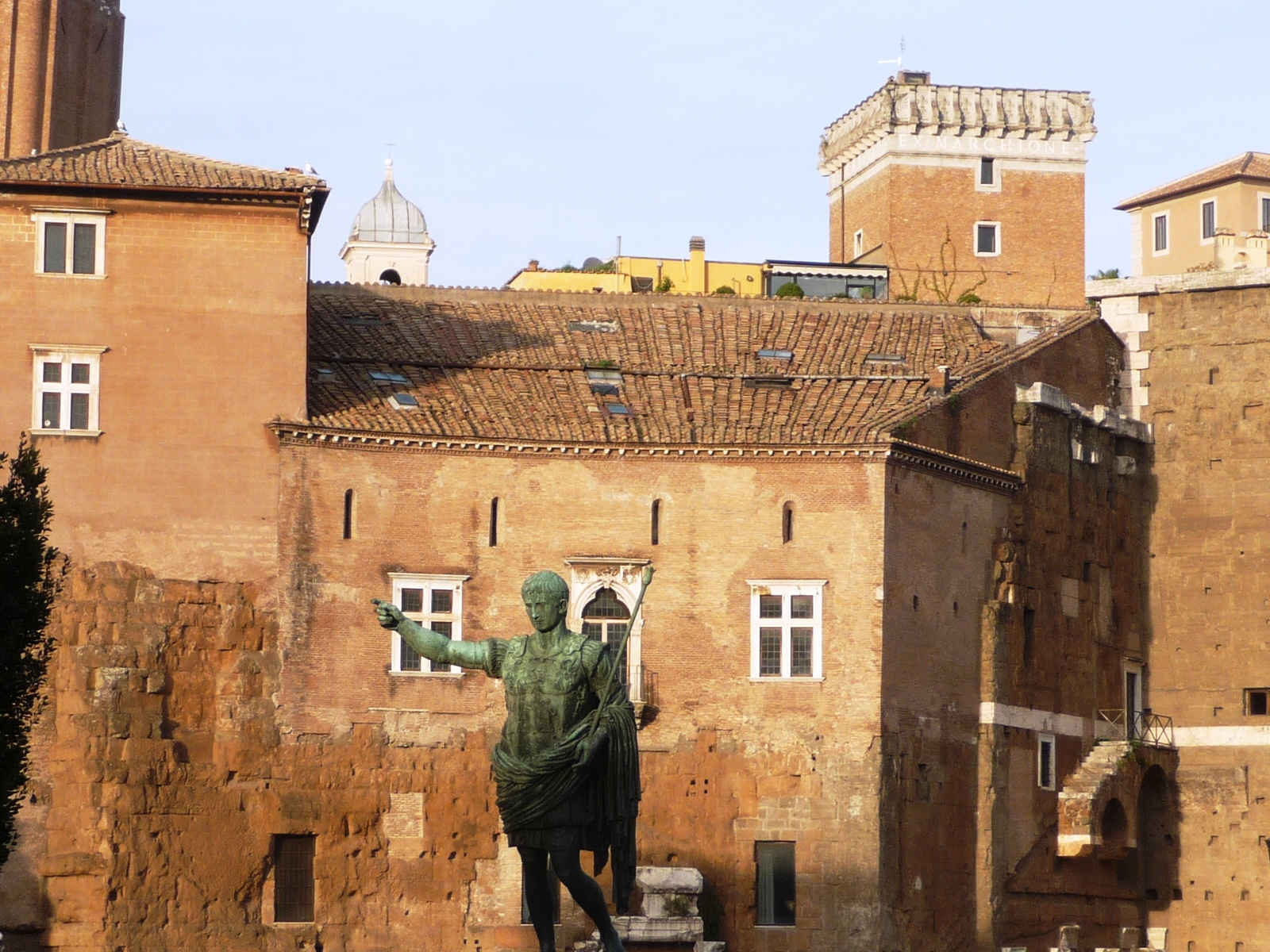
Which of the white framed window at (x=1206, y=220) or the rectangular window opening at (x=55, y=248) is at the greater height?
the white framed window at (x=1206, y=220)

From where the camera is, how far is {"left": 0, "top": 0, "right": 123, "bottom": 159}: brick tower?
191ft

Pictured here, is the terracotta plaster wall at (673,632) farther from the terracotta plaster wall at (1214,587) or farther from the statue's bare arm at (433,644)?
the statue's bare arm at (433,644)

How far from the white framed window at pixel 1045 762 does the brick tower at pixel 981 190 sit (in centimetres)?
1495

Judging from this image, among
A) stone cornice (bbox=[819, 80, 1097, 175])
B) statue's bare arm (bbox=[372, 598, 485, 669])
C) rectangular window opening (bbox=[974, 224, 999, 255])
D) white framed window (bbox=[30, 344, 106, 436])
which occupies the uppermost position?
stone cornice (bbox=[819, 80, 1097, 175])

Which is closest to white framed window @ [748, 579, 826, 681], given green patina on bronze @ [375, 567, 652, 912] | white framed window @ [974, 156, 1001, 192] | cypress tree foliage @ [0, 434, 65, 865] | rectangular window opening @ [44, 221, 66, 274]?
rectangular window opening @ [44, 221, 66, 274]

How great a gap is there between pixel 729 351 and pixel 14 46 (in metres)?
22.4

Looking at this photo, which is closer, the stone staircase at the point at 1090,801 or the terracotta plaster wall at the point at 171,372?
the terracotta plaster wall at the point at 171,372

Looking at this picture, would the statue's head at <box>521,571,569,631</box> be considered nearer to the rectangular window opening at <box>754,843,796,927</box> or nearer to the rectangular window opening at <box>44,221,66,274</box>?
the rectangular window opening at <box>754,843,796,927</box>

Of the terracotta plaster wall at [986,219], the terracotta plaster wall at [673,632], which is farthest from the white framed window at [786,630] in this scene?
the terracotta plaster wall at [986,219]

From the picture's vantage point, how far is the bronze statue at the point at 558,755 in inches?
707

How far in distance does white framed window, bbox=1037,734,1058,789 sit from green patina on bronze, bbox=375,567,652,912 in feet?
90.3

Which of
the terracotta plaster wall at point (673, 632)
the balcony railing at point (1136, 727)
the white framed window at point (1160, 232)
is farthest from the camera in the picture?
the white framed window at point (1160, 232)

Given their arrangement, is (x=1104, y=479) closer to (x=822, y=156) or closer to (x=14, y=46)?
(x=822, y=156)

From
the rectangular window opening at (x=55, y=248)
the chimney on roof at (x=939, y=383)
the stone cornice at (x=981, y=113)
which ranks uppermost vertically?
the stone cornice at (x=981, y=113)
